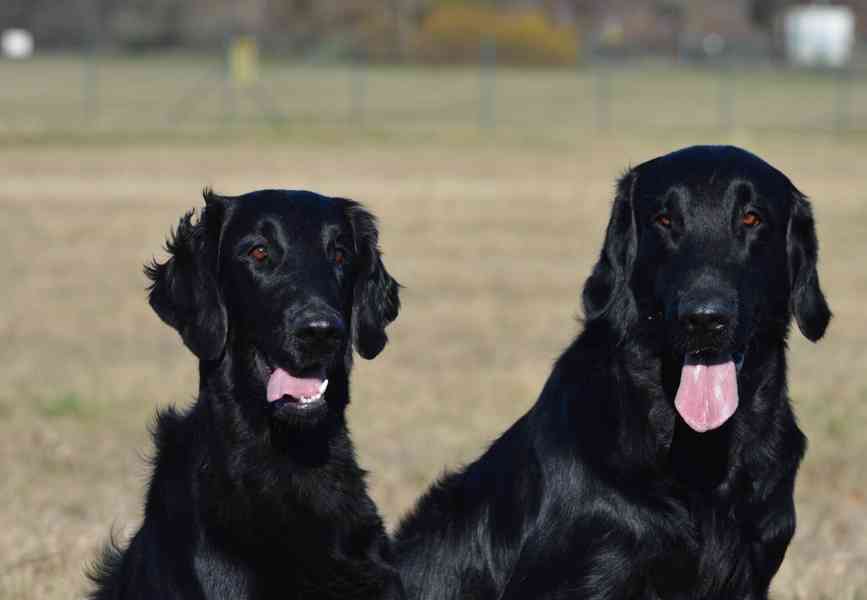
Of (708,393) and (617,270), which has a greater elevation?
(617,270)

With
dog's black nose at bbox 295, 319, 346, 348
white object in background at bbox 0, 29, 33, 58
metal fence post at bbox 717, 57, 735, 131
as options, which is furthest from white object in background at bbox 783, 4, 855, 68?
dog's black nose at bbox 295, 319, 346, 348

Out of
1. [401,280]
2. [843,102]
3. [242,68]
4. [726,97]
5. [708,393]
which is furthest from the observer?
[726,97]

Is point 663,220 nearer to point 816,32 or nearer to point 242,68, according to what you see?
point 242,68

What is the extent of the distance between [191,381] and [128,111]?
36470mm

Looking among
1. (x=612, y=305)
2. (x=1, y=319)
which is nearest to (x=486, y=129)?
(x=1, y=319)

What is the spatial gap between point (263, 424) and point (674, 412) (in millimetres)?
1429

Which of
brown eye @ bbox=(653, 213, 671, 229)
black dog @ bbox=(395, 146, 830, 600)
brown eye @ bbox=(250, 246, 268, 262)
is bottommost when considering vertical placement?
black dog @ bbox=(395, 146, 830, 600)

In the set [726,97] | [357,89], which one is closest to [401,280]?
[357,89]

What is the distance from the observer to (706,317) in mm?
5320

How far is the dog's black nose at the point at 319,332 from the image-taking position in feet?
18.0

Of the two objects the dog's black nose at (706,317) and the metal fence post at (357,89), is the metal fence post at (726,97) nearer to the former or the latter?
the metal fence post at (357,89)

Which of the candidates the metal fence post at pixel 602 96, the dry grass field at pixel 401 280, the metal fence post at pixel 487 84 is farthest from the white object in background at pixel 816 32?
the dry grass field at pixel 401 280

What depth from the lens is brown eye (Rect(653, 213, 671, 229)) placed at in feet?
18.5

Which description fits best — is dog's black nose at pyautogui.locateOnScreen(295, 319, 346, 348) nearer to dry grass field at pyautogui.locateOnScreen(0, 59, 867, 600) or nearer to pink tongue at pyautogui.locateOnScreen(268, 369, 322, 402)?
pink tongue at pyautogui.locateOnScreen(268, 369, 322, 402)
